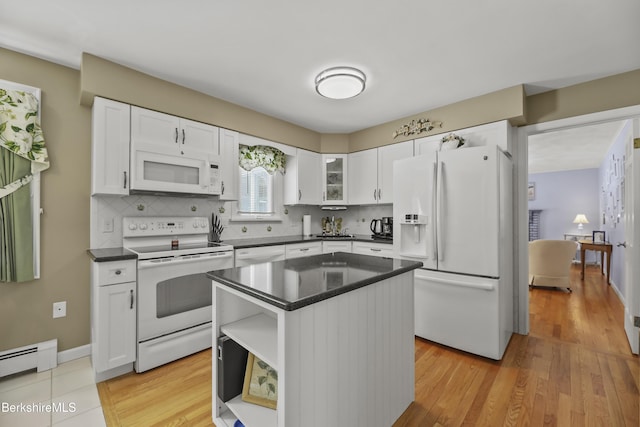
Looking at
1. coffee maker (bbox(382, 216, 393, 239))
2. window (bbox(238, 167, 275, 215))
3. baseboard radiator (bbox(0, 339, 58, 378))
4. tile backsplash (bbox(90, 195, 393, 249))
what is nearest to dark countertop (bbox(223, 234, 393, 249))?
tile backsplash (bbox(90, 195, 393, 249))

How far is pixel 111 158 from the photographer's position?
2.30 m

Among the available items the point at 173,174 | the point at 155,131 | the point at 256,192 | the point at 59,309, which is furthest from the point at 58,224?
the point at 256,192

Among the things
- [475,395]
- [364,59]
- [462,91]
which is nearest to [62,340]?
[475,395]

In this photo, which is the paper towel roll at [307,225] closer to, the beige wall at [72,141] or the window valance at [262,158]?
the window valance at [262,158]

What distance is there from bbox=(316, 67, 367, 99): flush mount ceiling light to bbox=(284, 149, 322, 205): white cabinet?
146 cm

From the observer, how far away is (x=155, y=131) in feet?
8.22

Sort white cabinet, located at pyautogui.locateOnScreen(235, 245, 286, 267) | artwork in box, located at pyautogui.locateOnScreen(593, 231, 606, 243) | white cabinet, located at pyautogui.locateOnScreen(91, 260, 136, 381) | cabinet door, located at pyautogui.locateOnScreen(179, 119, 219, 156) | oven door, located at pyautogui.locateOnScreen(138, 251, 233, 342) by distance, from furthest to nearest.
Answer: artwork in box, located at pyautogui.locateOnScreen(593, 231, 606, 243) → white cabinet, located at pyautogui.locateOnScreen(235, 245, 286, 267) → cabinet door, located at pyautogui.locateOnScreen(179, 119, 219, 156) → oven door, located at pyautogui.locateOnScreen(138, 251, 233, 342) → white cabinet, located at pyautogui.locateOnScreen(91, 260, 136, 381)

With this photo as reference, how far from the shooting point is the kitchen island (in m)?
1.08

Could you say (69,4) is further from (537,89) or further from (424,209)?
(537,89)

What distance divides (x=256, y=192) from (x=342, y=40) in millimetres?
2188

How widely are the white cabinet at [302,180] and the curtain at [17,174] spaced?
2.38m

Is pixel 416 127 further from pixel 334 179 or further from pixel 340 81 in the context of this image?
pixel 340 81

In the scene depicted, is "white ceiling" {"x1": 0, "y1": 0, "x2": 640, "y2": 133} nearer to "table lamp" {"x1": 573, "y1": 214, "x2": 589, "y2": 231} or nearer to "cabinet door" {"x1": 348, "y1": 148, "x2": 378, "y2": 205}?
"cabinet door" {"x1": 348, "y1": 148, "x2": 378, "y2": 205}

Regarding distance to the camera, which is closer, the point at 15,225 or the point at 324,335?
the point at 324,335
